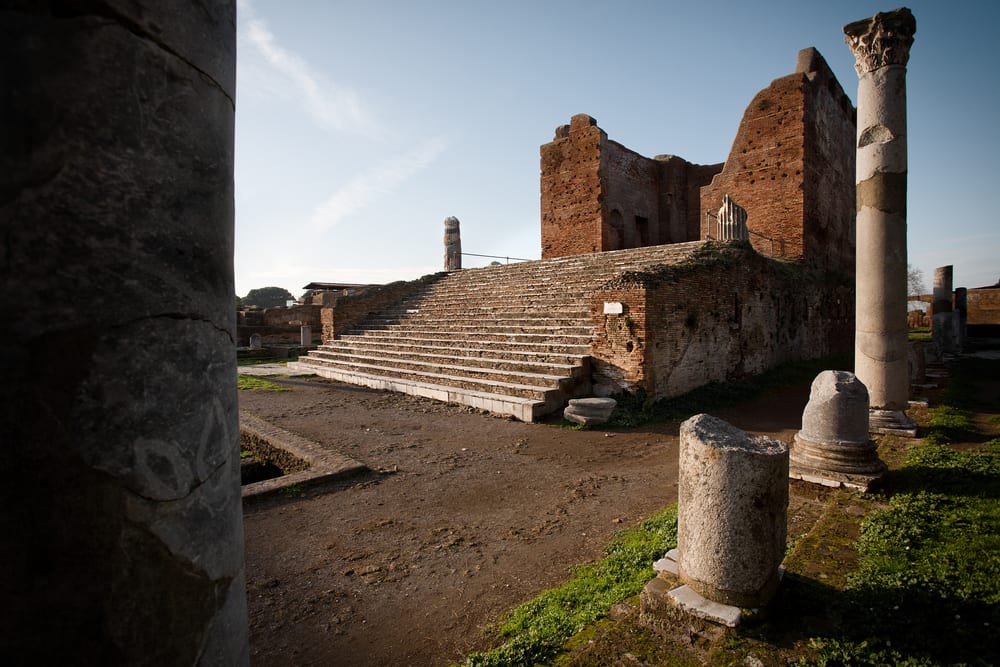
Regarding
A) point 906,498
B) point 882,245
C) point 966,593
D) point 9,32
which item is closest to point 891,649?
point 966,593

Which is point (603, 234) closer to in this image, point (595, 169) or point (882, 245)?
point (595, 169)

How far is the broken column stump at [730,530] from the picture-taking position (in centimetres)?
257

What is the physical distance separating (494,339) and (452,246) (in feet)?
31.6

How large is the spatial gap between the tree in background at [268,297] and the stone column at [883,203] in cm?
5737

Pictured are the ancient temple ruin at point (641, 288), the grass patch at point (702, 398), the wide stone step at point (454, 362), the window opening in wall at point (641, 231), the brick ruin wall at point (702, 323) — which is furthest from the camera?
the window opening in wall at point (641, 231)

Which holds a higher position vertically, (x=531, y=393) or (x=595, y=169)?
(x=595, y=169)

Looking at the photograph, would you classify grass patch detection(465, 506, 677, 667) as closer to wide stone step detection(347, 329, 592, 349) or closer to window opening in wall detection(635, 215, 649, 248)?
wide stone step detection(347, 329, 592, 349)

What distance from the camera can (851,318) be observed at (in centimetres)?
1833

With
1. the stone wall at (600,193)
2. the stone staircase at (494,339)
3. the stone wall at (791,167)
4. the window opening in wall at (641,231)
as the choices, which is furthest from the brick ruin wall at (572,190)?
the stone staircase at (494,339)

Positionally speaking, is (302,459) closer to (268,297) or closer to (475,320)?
(475,320)

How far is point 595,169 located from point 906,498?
17464 mm

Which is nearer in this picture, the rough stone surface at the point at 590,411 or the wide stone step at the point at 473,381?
the rough stone surface at the point at 590,411

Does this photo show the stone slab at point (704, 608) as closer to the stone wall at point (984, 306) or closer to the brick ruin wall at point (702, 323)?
the brick ruin wall at point (702, 323)

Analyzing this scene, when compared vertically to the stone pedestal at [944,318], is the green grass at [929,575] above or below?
below
